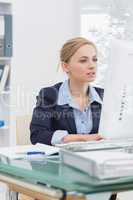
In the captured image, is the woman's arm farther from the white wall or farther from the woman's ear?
the white wall

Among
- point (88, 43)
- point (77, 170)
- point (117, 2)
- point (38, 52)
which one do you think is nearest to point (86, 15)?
point (117, 2)

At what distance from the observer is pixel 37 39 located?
381cm

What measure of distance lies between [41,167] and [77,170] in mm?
165

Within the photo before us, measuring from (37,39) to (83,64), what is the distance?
1.76m

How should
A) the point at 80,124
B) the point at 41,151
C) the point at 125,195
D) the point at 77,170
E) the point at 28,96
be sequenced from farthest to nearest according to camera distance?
1. the point at 28,96
2. the point at 125,195
3. the point at 80,124
4. the point at 41,151
5. the point at 77,170

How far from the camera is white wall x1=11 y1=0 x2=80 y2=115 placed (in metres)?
3.67

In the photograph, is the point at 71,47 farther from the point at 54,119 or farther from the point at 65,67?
the point at 54,119

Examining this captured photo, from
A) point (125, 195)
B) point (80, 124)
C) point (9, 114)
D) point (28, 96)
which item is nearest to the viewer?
point (80, 124)

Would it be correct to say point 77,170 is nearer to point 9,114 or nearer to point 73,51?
point 73,51

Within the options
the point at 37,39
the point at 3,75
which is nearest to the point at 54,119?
the point at 3,75

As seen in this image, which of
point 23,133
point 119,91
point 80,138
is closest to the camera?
point 119,91

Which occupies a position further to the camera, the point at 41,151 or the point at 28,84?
the point at 28,84

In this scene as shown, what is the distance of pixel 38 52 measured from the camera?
381 centimetres

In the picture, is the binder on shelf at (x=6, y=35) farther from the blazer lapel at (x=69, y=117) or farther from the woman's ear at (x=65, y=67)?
the blazer lapel at (x=69, y=117)
